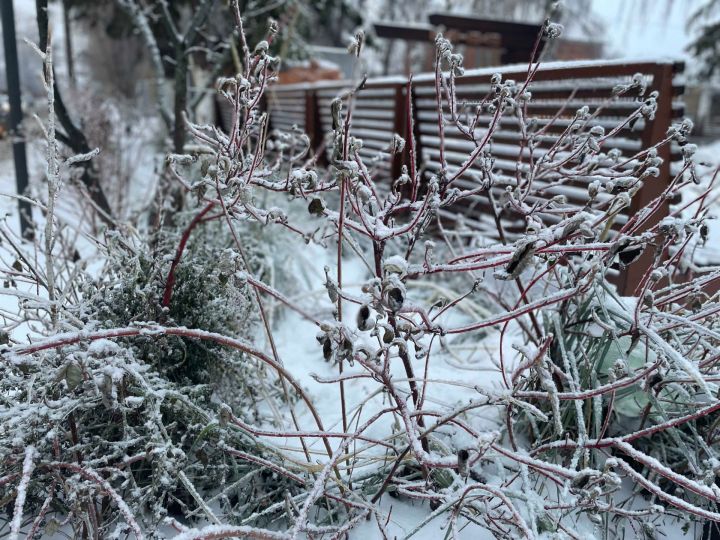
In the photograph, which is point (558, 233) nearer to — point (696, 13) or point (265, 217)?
point (265, 217)

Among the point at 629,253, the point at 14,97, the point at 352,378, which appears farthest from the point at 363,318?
the point at 14,97

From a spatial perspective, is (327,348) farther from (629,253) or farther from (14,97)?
(14,97)

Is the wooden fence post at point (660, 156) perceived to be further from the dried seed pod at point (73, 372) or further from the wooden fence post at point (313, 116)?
the wooden fence post at point (313, 116)

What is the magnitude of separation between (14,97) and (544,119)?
145 inches

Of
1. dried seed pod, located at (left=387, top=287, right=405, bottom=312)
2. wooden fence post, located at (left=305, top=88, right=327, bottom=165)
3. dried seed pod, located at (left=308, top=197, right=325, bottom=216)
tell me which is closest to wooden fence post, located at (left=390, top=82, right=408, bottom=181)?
wooden fence post, located at (left=305, top=88, right=327, bottom=165)

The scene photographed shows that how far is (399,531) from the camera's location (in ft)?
4.75

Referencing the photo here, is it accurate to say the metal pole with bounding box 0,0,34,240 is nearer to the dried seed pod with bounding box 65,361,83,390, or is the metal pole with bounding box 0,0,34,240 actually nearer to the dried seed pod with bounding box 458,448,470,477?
the dried seed pod with bounding box 65,361,83,390

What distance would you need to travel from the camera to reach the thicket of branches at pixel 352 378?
3.84 ft

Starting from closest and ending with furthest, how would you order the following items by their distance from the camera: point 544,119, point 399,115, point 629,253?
point 629,253
point 544,119
point 399,115

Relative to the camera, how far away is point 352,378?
1.47 m

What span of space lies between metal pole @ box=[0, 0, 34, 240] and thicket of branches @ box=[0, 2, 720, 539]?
2549 millimetres

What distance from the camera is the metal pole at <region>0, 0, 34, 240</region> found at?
375 cm

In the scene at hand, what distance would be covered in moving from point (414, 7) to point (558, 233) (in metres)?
26.0

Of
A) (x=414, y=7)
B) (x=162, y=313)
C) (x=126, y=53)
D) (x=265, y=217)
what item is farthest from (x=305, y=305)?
(x=414, y=7)
